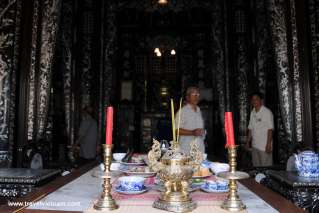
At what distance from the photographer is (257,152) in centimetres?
421

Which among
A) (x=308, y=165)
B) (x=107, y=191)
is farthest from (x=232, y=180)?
(x=308, y=165)

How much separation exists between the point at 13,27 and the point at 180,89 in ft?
16.7

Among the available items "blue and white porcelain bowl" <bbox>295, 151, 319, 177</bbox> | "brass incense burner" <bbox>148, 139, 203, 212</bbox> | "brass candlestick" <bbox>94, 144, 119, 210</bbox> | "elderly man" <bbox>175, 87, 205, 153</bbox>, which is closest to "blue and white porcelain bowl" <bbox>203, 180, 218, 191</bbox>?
"brass incense burner" <bbox>148, 139, 203, 212</bbox>

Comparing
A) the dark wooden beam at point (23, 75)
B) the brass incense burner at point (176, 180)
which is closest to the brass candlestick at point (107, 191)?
the brass incense burner at point (176, 180)

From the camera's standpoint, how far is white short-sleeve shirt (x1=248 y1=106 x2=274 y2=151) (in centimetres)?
407

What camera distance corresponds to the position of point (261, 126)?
4098 mm

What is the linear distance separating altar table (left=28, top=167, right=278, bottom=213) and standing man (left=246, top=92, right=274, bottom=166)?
2518mm

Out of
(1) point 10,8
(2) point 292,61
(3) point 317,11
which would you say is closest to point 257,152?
(2) point 292,61

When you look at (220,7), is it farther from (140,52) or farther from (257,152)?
(257,152)

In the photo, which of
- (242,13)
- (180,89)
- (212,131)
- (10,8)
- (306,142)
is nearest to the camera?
(306,142)

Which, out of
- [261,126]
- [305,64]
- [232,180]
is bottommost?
[232,180]

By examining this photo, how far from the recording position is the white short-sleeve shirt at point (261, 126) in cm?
407

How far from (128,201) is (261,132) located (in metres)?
3.07

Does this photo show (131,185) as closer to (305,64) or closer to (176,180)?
(176,180)
